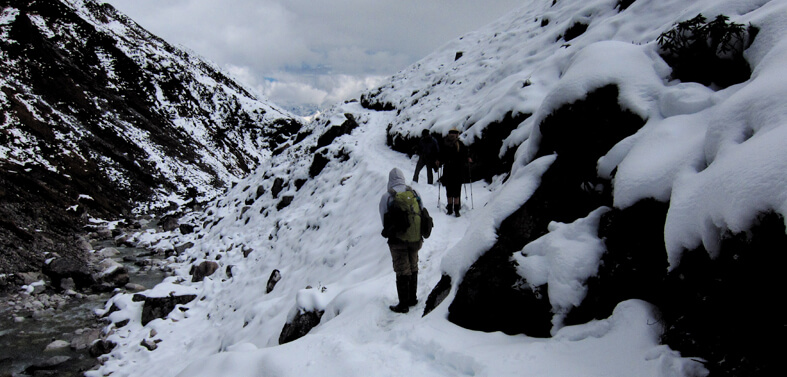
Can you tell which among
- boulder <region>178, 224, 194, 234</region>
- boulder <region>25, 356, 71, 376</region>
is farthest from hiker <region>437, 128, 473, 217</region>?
boulder <region>178, 224, 194, 234</region>

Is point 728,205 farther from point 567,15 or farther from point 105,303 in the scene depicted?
point 567,15

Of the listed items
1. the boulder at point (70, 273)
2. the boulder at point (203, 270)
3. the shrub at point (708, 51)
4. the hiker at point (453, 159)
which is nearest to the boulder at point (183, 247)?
the boulder at point (70, 273)

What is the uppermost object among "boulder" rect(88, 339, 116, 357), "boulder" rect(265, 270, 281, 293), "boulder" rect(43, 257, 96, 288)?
"boulder" rect(43, 257, 96, 288)

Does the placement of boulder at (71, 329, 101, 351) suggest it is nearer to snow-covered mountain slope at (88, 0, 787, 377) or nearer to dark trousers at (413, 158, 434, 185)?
snow-covered mountain slope at (88, 0, 787, 377)

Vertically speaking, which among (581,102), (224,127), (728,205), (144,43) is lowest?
(728,205)

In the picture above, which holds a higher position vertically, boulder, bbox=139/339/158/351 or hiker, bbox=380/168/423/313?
hiker, bbox=380/168/423/313

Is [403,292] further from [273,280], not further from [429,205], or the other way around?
[273,280]

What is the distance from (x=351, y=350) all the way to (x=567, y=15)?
18500 millimetres

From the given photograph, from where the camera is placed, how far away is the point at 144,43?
191 feet

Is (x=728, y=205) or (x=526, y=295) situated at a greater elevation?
(x=728, y=205)

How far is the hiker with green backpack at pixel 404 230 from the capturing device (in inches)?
191

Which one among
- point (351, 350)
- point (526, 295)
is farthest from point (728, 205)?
point (351, 350)

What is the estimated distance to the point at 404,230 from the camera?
15.8 feet

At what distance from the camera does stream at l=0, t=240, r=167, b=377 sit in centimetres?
857
